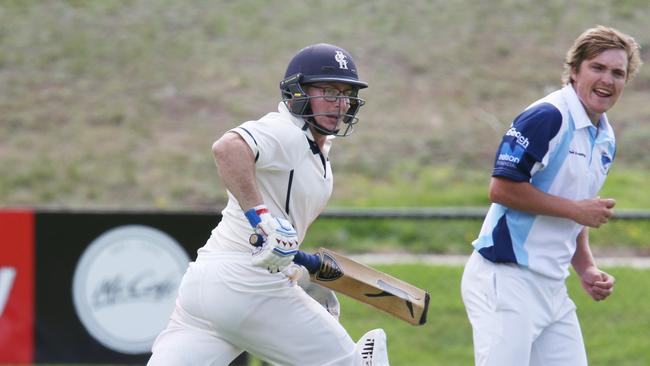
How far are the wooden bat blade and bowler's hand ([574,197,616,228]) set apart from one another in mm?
949

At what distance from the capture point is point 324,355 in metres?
5.25

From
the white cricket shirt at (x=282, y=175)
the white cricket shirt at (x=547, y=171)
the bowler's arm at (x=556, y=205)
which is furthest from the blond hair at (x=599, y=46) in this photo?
the white cricket shirt at (x=282, y=175)

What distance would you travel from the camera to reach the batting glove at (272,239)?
478cm

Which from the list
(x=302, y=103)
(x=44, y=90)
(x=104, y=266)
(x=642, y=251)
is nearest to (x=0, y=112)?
(x=44, y=90)

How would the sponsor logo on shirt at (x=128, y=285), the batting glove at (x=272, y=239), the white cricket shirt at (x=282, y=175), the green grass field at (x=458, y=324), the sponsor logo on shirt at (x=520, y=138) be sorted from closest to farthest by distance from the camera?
the batting glove at (x=272, y=239), the white cricket shirt at (x=282, y=175), the sponsor logo on shirt at (x=520, y=138), the sponsor logo on shirt at (x=128, y=285), the green grass field at (x=458, y=324)

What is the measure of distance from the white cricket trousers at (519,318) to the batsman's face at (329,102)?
3.27 feet

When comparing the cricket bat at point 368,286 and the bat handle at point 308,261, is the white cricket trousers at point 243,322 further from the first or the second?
the cricket bat at point 368,286

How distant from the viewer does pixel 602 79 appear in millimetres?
5371

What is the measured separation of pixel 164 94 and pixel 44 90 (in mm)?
1541

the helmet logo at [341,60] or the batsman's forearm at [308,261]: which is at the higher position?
the helmet logo at [341,60]

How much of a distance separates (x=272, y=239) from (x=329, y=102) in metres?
0.82

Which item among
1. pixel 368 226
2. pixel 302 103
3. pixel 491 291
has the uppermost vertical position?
pixel 302 103

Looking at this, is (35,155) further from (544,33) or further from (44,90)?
(544,33)

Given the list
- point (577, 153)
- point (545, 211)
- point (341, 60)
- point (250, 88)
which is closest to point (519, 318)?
point (545, 211)
